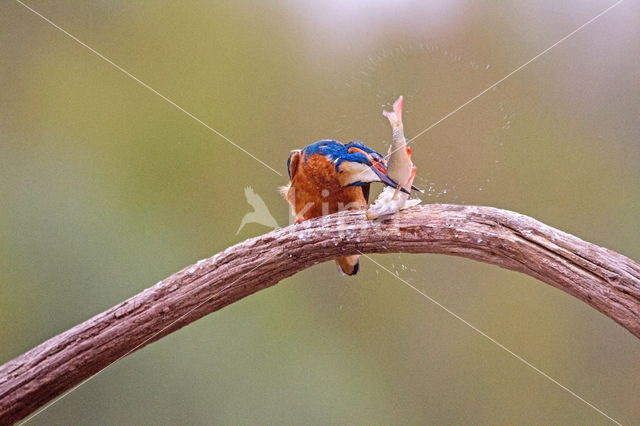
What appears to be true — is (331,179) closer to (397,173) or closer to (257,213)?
(257,213)

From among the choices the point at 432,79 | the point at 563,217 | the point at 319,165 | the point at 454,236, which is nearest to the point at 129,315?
the point at 319,165

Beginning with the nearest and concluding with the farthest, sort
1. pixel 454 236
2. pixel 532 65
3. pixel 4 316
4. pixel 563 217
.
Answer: pixel 454 236 < pixel 563 217 < pixel 532 65 < pixel 4 316

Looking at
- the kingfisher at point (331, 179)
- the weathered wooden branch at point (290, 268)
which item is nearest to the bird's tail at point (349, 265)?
the kingfisher at point (331, 179)

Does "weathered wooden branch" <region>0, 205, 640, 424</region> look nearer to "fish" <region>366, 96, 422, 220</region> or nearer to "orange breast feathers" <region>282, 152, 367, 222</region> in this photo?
"fish" <region>366, 96, 422, 220</region>

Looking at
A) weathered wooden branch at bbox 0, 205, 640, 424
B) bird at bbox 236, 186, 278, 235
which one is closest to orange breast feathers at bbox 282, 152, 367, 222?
bird at bbox 236, 186, 278, 235

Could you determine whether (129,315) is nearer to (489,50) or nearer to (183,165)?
(183,165)

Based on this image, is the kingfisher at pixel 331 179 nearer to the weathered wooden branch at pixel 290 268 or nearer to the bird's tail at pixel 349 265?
the bird's tail at pixel 349 265
